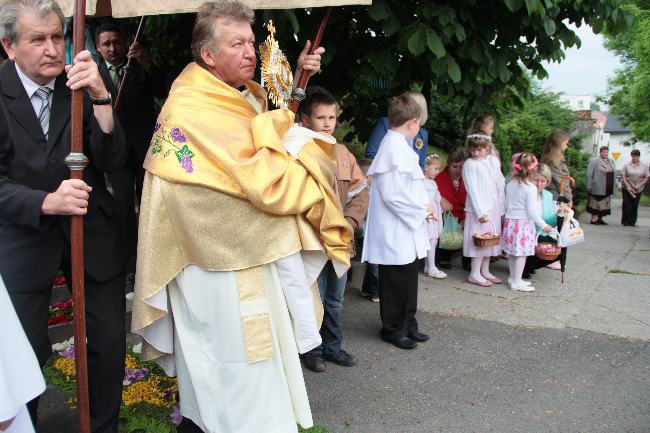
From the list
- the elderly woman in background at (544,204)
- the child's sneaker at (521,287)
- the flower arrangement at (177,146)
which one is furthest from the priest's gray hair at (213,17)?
the child's sneaker at (521,287)

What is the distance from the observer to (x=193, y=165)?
232 cm

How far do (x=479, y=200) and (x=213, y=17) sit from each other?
4.22 m

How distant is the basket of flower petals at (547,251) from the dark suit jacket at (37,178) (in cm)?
469

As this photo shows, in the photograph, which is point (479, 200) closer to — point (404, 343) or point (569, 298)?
point (569, 298)

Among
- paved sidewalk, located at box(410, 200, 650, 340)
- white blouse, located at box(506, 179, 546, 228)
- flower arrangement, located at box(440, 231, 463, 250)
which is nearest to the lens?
paved sidewalk, located at box(410, 200, 650, 340)

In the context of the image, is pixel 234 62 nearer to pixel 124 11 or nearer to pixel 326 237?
pixel 124 11

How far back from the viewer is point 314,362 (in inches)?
159

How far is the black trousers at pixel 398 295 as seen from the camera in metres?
4.38

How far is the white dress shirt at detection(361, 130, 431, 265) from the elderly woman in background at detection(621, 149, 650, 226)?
1026 cm

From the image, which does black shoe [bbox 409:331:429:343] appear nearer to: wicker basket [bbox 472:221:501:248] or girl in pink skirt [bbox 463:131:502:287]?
wicker basket [bbox 472:221:501:248]

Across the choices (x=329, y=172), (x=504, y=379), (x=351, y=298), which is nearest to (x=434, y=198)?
(x=351, y=298)

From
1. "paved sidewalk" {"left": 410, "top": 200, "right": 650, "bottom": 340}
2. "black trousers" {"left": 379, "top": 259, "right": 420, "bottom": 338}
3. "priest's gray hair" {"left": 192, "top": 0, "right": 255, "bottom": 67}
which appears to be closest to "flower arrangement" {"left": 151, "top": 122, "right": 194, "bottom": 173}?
"priest's gray hair" {"left": 192, "top": 0, "right": 255, "bottom": 67}

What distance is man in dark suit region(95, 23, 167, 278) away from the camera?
11.9 feet

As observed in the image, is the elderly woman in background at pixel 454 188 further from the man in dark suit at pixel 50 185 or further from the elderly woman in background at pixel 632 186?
the elderly woman in background at pixel 632 186
